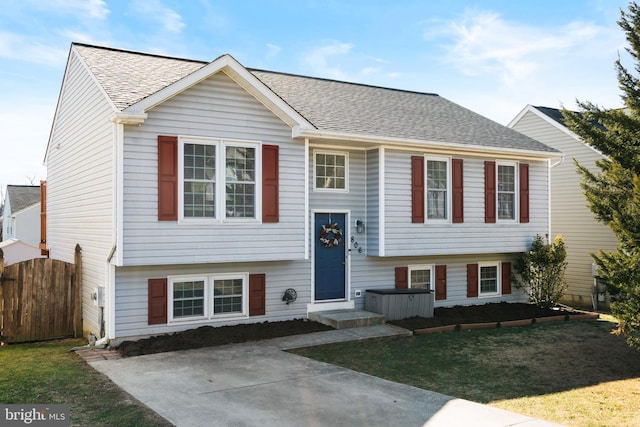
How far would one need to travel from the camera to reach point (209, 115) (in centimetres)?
1048

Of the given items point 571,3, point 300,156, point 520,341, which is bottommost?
point 520,341

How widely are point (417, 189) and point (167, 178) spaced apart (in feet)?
20.4

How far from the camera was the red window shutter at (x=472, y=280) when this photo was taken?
14688 millimetres

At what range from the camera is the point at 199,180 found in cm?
1040

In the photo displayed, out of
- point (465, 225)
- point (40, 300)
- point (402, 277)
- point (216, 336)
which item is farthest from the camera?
point (465, 225)

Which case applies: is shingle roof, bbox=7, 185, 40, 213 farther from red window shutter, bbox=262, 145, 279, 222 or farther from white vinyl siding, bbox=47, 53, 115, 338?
red window shutter, bbox=262, 145, 279, 222

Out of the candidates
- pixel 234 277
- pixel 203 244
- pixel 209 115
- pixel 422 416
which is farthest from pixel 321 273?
pixel 422 416

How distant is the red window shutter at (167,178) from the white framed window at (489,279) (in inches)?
349

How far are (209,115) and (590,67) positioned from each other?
385 inches

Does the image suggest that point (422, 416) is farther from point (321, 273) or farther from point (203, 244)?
point (321, 273)

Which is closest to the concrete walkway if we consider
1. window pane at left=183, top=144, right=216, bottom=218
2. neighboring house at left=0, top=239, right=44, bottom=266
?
window pane at left=183, top=144, right=216, bottom=218

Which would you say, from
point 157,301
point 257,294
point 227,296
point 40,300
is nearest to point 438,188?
point 257,294

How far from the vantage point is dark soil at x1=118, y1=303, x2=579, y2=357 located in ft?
31.9

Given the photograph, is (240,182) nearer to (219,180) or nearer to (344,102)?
(219,180)
